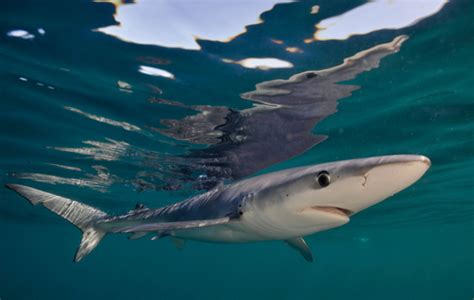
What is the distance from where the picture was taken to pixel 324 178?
129 inches

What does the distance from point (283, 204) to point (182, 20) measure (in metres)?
4.08

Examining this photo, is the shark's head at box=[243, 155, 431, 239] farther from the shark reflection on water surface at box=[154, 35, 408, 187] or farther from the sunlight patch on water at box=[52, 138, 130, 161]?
the sunlight patch on water at box=[52, 138, 130, 161]

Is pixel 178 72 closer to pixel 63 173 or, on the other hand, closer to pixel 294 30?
pixel 294 30

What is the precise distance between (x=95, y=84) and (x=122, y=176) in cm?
917

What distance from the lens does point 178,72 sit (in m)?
7.84

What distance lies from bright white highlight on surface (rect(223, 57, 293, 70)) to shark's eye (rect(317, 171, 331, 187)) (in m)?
4.62

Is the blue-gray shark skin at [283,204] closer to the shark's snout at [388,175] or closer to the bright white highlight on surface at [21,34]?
the shark's snout at [388,175]

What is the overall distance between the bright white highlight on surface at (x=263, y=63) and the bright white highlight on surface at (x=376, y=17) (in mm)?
1010

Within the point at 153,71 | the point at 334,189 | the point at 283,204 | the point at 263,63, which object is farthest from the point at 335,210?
the point at 153,71

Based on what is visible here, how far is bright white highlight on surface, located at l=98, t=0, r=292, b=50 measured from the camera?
229 inches

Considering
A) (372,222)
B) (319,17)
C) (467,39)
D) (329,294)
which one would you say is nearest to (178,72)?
(319,17)

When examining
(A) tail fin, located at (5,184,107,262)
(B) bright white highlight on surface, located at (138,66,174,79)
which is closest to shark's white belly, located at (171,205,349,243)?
(A) tail fin, located at (5,184,107,262)

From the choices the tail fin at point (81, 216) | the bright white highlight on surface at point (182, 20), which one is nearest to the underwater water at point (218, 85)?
the bright white highlight on surface at point (182, 20)


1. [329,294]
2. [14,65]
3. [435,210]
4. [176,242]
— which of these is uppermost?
[14,65]
